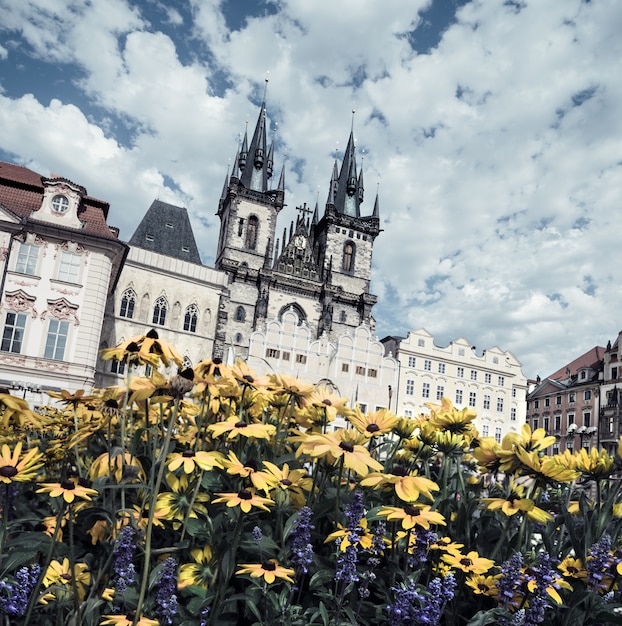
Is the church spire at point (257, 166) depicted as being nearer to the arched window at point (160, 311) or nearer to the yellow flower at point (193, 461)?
the arched window at point (160, 311)

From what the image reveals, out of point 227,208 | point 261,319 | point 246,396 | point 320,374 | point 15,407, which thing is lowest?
point 15,407

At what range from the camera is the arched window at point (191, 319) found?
38.6m

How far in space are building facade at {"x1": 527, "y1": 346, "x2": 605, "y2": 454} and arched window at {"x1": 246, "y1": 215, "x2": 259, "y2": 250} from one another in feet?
104

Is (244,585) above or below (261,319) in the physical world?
below

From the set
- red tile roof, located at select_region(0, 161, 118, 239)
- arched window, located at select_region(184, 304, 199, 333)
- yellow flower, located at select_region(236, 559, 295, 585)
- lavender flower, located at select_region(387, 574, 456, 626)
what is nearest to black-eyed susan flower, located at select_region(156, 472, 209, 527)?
yellow flower, located at select_region(236, 559, 295, 585)

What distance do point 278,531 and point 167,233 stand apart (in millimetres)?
45458

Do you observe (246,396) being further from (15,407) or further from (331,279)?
(331,279)

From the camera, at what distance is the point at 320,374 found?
41.2 m

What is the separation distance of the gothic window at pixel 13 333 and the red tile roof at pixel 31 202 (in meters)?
4.53

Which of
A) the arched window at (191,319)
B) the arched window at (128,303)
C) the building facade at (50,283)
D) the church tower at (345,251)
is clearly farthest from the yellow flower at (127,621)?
the church tower at (345,251)

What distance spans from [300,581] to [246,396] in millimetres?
1108

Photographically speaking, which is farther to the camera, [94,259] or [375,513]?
[94,259]

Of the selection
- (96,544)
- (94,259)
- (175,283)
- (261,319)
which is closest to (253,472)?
(96,544)

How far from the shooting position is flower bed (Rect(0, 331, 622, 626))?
2035 mm
